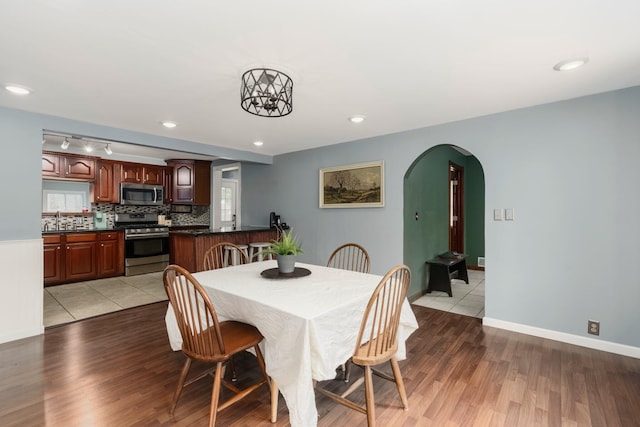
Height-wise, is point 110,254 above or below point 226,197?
below

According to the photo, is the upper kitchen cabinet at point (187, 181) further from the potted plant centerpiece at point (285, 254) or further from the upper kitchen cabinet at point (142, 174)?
the potted plant centerpiece at point (285, 254)

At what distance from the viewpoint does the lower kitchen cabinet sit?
4.79 m

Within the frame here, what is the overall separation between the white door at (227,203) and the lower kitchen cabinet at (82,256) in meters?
2.11

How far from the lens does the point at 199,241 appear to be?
4.43m

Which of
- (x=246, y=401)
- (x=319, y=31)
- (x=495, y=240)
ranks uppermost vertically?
(x=319, y=31)

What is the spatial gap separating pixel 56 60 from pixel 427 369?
344cm

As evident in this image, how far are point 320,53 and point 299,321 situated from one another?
1.62 metres

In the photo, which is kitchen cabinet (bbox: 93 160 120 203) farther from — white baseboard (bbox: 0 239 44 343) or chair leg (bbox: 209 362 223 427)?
chair leg (bbox: 209 362 223 427)

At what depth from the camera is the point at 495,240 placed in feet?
10.4

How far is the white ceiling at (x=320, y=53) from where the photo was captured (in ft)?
4.98

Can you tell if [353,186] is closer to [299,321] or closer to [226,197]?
[299,321]

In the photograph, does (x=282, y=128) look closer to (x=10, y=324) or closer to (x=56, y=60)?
(x=56, y=60)

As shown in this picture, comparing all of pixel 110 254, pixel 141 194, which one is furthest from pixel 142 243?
pixel 141 194

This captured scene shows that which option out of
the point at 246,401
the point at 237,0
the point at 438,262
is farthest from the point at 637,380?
the point at 237,0
